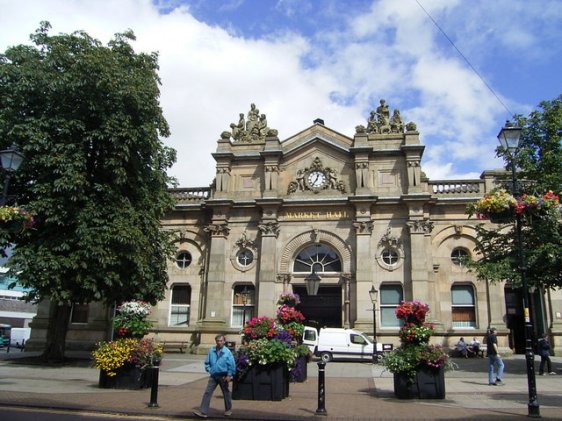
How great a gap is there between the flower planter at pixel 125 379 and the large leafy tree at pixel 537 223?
13473mm

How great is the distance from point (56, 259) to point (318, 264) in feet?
51.9

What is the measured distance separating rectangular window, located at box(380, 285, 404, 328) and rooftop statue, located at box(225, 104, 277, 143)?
12.9m

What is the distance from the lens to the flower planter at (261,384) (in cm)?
1289

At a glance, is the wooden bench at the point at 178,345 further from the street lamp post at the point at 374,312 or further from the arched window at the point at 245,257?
the street lamp post at the point at 374,312

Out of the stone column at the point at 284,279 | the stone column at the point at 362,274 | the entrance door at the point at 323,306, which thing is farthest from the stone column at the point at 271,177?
the entrance door at the point at 323,306

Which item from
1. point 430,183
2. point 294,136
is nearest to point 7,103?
point 294,136

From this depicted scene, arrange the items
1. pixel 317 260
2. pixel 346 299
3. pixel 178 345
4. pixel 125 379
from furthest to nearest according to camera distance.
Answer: pixel 317 260 < pixel 178 345 < pixel 346 299 < pixel 125 379

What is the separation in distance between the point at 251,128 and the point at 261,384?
23.0m

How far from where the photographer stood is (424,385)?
13.2m

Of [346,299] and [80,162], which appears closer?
[80,162]

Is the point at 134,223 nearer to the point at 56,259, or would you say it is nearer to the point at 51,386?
the point at 56,259

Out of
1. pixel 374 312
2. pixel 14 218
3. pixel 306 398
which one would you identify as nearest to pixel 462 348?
pixel 374 312

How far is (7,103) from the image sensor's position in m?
21.4

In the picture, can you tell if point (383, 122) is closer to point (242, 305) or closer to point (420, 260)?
point (420, 260)
